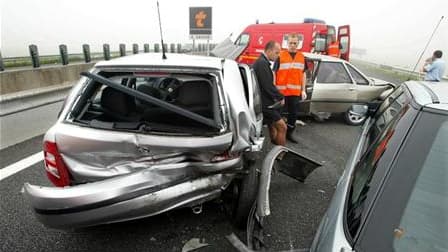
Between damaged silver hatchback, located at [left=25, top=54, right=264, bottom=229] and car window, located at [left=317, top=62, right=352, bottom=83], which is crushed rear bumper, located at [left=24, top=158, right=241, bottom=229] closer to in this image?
damaged silver hatchback, located at [left=25, top=54, right=264, bottom=229]

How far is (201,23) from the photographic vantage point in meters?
14.5

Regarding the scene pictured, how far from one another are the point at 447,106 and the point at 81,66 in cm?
995

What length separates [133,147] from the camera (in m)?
2.12

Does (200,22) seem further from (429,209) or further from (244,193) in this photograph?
(429,209)

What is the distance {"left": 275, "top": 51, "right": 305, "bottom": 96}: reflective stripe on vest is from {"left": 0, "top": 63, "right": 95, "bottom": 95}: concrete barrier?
5.76m

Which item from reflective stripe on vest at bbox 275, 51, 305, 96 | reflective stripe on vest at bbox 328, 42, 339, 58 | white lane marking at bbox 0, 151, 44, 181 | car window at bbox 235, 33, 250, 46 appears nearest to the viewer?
white lane marking at bbox 0, 151, 44, 181

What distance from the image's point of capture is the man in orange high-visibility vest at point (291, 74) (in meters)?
5.16

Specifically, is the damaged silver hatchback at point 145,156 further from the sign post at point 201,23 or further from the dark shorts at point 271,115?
the sign post at point 201,23

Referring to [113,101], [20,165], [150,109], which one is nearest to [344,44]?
[150,109]

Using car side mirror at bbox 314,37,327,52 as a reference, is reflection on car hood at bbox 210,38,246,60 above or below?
below

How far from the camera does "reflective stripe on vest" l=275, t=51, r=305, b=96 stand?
516cm

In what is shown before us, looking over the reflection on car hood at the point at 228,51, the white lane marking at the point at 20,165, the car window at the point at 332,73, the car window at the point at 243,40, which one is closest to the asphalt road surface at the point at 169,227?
the white lane marking at the point at 20,165

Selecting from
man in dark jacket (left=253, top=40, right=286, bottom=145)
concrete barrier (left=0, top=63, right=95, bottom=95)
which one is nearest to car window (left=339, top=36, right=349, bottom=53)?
man in dark jacket (left=253, top=40, right=286, bottom=145)

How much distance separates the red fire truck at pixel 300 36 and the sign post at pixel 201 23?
184 centimetres
